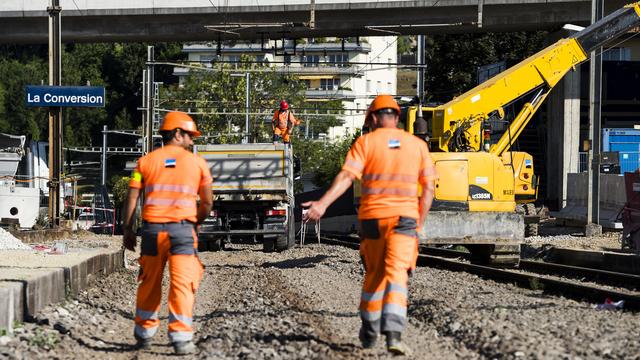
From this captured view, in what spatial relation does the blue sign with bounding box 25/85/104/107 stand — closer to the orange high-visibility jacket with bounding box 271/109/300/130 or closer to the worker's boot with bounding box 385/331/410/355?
the orange high-visibility jacket with bounding box 271/109/300/130

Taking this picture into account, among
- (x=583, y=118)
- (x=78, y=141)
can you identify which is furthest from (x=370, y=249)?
(x=78, y=141)

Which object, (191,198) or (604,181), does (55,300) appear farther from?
(604,181)

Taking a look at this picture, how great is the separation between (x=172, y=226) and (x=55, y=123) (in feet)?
84.3

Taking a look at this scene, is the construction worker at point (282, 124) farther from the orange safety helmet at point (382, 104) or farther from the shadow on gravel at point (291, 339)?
the orange safety helmet at point (382, 104)

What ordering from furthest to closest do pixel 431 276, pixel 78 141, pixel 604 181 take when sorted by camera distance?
1. pixel 78 141
2. pixel 604 181
3. pixel 431 276

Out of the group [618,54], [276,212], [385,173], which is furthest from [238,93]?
[385,173]

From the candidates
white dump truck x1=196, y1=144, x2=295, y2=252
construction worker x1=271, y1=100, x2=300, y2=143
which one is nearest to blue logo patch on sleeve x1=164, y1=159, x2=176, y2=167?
white dump truck x1=196, y1=144, x2=295, y2=252

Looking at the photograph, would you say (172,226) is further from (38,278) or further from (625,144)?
(625,144)

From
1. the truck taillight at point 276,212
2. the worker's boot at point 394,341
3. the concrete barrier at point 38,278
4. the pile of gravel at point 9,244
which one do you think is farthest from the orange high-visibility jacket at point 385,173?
the truck taillight at point 276,212

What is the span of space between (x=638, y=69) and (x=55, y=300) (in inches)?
1836

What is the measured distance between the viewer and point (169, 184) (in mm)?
9227

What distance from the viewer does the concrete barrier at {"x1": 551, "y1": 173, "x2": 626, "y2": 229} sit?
33.1m

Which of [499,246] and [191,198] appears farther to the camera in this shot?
[499,246]

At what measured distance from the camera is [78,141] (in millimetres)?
112562
